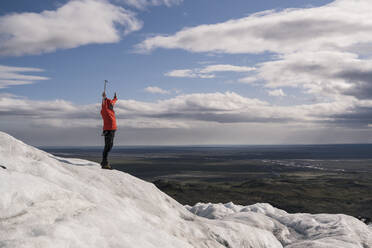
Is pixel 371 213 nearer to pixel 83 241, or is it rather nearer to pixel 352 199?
pixel 352 199

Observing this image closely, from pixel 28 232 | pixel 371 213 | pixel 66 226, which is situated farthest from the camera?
pixel 371 213

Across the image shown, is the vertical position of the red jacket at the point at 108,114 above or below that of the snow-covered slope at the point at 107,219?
above

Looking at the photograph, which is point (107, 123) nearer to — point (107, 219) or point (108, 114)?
point (108, 114)

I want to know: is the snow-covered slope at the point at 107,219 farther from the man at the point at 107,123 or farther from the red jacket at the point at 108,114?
the red jacket at the point at 108,114

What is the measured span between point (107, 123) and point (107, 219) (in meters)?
5.47

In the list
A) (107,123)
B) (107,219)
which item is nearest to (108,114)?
(107,123)

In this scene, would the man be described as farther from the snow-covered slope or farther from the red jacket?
the snow-covered slope

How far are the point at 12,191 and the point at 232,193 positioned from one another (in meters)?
32.6

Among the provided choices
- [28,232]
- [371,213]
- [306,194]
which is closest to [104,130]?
[28,232]

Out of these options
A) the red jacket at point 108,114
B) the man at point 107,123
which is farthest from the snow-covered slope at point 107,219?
the red jacket at point 108,114

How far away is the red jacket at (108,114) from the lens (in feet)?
34.8

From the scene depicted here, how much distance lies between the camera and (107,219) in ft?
18.5

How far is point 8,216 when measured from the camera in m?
4.80

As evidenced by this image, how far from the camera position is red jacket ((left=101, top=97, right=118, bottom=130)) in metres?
10.6
